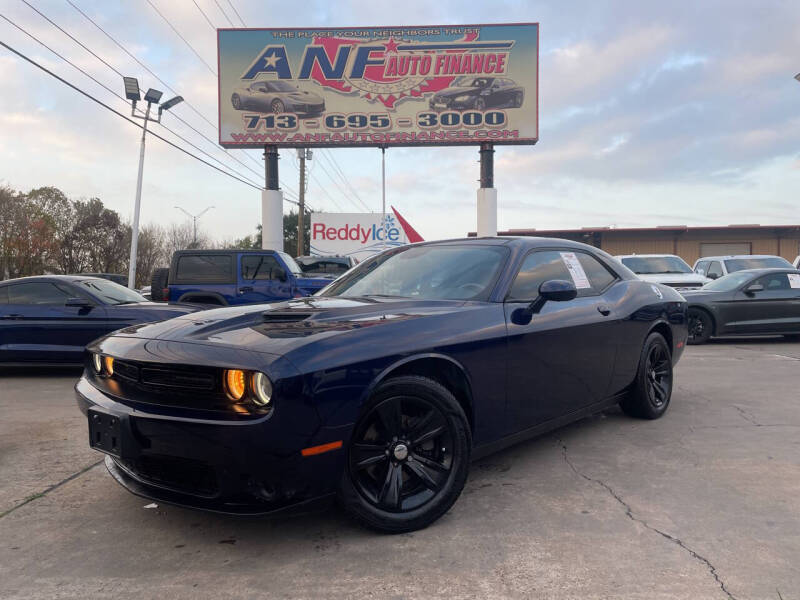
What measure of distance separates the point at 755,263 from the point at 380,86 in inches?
506

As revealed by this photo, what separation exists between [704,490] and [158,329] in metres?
3.14

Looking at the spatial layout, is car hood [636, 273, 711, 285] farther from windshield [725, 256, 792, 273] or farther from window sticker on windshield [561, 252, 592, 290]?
window sticker on windshield [561, 252, 592, 290]

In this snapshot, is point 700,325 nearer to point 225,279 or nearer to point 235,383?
point 225,279

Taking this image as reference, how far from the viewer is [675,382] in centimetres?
665

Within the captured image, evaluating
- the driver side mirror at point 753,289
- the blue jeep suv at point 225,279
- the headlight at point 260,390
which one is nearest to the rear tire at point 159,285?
the blue jeep suv at point 225,279

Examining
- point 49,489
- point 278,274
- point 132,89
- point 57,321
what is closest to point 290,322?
point 49,489

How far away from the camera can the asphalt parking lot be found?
7.68 feet

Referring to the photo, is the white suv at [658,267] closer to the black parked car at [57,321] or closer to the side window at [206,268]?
the side window at [206,268]

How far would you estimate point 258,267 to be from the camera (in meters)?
10.2

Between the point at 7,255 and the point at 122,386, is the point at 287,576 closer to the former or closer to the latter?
the point at 122,386

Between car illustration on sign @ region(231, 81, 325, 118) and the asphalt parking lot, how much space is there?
1752 centimetres

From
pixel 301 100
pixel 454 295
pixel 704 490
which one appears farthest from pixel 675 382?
pixel 301 100

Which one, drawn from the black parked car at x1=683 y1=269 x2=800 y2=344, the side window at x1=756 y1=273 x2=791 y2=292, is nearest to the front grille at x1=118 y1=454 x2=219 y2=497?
the black parked car at x1=683 y1=269 x2=800 y2=344

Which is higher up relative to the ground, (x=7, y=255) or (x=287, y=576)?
(x=7, y=255)
